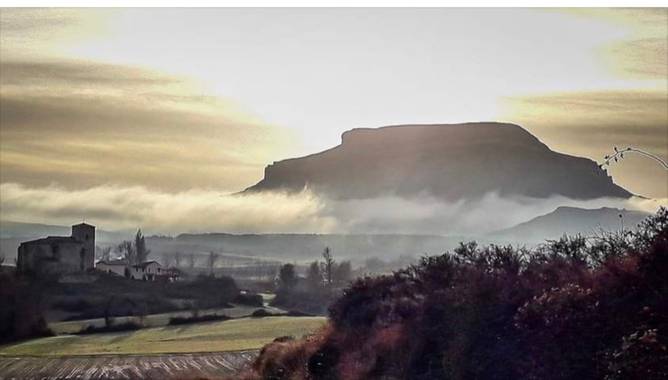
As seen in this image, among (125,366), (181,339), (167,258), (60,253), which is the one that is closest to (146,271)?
(167,258)

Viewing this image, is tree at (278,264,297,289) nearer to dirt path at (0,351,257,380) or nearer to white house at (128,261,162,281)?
white house at (128,261,162,281)

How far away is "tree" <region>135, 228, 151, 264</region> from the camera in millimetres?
30312

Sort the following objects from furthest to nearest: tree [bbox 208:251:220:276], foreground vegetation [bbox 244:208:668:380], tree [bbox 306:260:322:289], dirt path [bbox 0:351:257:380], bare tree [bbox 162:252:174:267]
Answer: tree [bbox 208:251:220:276]
bare tree [bbox 162:252:174:267]
tree [bbox 306:260:322:289]
dirt path [bbox 0:351:257:380]
foreground vegetation [bbox 244:208:668:380]

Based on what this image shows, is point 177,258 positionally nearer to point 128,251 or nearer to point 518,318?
point 128,251

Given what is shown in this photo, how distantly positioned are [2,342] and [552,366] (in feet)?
44.4

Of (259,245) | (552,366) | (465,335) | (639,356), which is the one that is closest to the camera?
(639,356)

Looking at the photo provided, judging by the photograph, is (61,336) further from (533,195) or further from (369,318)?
(533,195)

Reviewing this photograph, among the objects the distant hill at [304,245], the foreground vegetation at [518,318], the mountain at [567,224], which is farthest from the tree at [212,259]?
the foreground vegetation at [518,318]

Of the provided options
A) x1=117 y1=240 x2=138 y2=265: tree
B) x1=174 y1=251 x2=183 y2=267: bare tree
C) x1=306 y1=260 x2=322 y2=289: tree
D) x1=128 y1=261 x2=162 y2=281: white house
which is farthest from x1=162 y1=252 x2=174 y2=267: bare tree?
x1=306 y1=260 x2=322 y2=289: tree

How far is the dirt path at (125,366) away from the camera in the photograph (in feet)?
64.3

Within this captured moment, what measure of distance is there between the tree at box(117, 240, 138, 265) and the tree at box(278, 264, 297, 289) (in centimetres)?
457

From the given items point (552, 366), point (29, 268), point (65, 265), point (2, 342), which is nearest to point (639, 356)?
point (552, 366)

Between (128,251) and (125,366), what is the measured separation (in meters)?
9.99

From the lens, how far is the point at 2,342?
2045 centimetres
